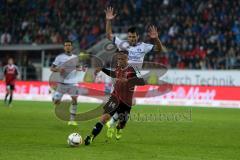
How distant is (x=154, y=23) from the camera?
137ft

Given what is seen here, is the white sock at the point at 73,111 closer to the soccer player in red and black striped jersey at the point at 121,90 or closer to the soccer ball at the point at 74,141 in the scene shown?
the soccer player in red and black striped jersey at the point at 121,90

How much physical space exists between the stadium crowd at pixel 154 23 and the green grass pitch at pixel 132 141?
Result: 14595 mm

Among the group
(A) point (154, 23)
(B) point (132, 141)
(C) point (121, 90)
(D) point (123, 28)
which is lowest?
(B) point (132, 141)

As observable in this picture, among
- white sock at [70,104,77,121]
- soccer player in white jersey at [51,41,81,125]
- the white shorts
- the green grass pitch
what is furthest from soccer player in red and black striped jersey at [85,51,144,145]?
the white shorts

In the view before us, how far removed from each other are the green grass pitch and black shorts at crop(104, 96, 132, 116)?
807 mm

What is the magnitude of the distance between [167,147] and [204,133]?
13.3 ft

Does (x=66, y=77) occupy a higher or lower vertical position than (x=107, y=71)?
lower

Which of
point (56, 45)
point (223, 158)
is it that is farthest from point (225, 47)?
point (223, 158)

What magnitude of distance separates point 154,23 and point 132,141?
1055 inches

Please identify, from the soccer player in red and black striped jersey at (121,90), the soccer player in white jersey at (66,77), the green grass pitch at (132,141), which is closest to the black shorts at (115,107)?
the soccer player in red and black striped jersey at (121,90)

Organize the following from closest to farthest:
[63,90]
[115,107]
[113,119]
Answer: [115,107] → [113,119] → [63,90]

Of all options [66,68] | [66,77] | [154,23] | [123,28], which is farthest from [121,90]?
[123,28]

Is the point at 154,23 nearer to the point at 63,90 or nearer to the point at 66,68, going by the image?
the point at 63,90

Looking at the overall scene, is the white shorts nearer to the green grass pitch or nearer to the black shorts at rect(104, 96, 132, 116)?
the green grass pitch
